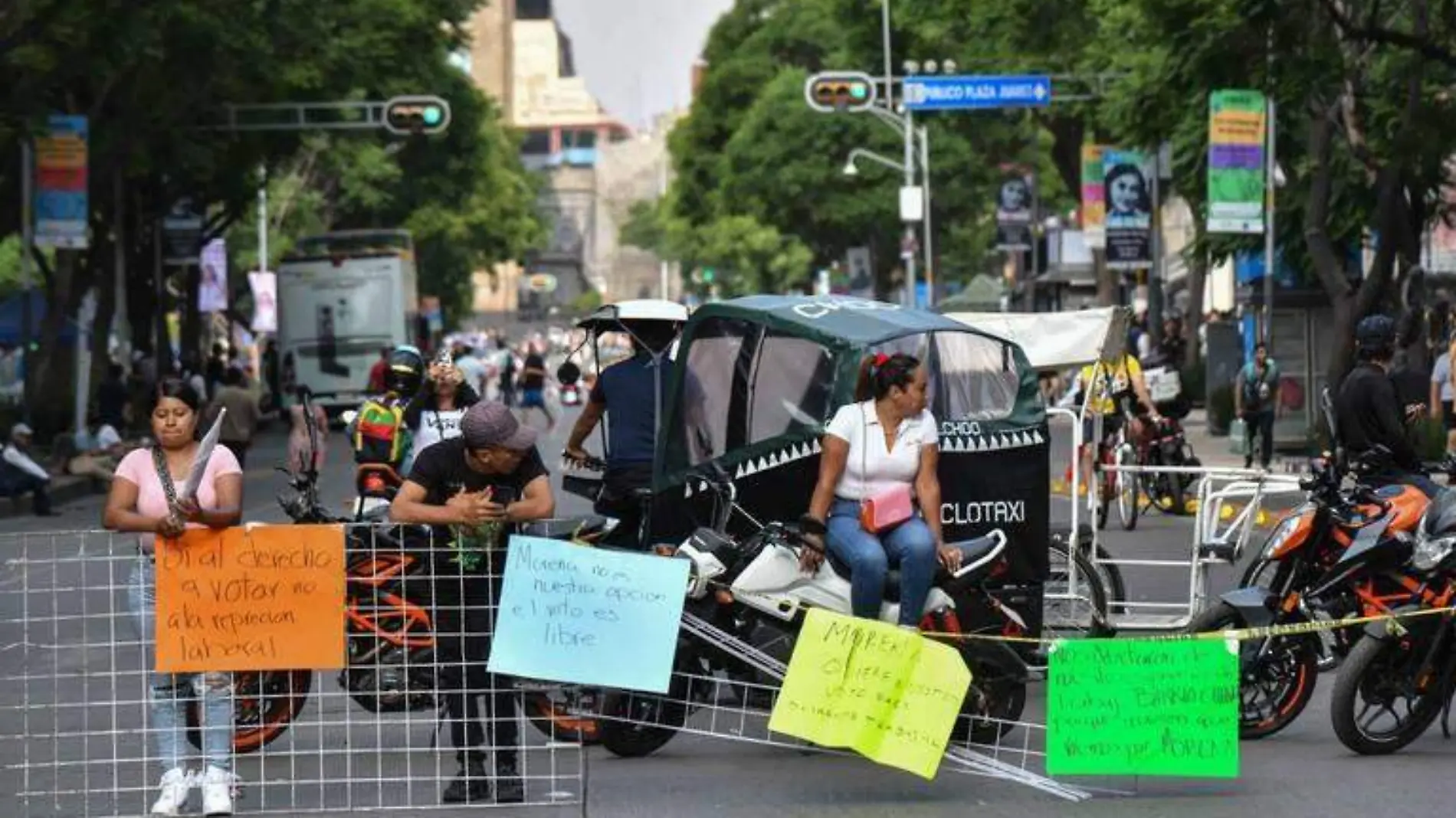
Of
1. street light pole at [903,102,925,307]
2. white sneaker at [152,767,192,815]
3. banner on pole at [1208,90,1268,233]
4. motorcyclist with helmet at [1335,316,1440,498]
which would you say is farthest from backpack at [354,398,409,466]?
street light pole at [903,102,925,307]

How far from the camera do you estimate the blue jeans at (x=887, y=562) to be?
423 inches

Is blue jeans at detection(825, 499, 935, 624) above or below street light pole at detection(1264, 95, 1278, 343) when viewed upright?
below

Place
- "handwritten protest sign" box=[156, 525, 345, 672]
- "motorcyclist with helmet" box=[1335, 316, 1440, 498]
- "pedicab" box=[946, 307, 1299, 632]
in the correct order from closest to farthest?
"handwritten protest sign" box=[156, 525, 345, 672] → "motorcyclist with helmet" box=[1335, 316, 1440, 498] → "pedicab" box=[946, 307, 1299, 632]

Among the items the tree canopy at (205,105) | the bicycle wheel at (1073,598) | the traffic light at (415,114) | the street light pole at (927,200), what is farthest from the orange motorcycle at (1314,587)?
the street light pole at (927,200)

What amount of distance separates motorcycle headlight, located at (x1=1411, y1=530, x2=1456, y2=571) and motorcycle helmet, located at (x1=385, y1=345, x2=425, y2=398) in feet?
20.8

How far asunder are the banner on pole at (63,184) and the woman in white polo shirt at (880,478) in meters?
28.9

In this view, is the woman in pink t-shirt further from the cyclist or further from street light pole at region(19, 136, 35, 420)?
street light pole at region(19, 136, 35, 420)

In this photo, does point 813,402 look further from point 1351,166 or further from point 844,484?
→ point 1351,166

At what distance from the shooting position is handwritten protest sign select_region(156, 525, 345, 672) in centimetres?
950

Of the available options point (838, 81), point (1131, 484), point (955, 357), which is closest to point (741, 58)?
point (838, 81)

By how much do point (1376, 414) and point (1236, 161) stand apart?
19.8 meters

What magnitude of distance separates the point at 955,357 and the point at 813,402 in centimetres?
78

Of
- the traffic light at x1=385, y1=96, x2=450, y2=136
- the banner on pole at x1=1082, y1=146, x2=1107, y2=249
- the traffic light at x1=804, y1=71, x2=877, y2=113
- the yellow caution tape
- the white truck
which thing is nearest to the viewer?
the yellow caution tape

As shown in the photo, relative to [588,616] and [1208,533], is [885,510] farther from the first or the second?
[1208,533]
